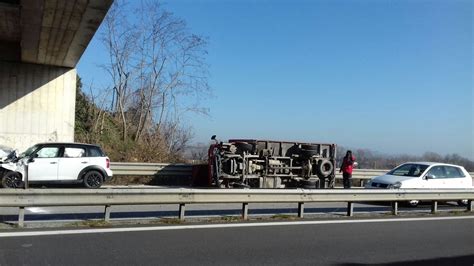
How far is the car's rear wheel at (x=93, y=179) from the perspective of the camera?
54.0 feet

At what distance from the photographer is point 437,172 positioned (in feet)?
57.4

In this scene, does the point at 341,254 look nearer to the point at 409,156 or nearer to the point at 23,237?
the point at 23,237

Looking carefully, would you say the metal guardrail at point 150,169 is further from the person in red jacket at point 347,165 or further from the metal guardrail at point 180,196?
the metal guardrail at point 180,196

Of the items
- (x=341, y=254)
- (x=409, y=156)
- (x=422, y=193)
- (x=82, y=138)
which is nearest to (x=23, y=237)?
(x=341, y=254)

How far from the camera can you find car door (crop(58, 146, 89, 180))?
16.2m

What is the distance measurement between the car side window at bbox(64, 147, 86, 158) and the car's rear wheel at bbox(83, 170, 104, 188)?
2.06ft

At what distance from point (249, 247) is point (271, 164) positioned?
1042cm

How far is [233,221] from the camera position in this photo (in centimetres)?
1080

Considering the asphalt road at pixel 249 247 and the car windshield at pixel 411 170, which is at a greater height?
the car windshield at pixel 411 170

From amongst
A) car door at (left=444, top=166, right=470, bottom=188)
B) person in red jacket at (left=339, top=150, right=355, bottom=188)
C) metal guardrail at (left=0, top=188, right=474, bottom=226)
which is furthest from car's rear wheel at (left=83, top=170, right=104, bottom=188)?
car door at (left=444, top=166, right=470, bottom=188)

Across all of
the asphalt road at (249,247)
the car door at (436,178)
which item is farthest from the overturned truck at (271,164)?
the asphalt road at (249,247)

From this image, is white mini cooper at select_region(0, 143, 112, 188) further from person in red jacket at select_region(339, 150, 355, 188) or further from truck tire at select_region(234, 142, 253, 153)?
person in red jacket at select_region(339, 150, 355, 188)

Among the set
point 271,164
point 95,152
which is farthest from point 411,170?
point 95,152

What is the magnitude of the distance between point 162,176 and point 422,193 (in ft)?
33.2
